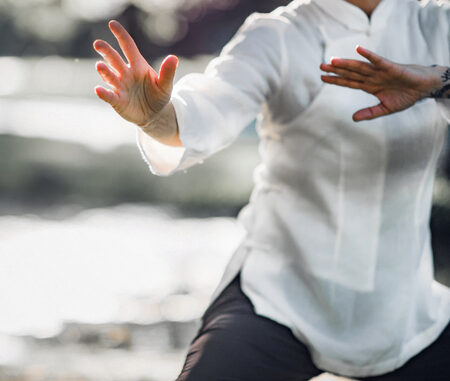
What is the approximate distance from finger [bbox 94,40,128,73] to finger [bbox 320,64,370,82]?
0.44 m

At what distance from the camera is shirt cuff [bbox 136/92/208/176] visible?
148cm

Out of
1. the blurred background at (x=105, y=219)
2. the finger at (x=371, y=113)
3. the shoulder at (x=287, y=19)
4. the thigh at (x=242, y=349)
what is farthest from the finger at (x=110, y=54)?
the blurred background at (x=105, y=219)

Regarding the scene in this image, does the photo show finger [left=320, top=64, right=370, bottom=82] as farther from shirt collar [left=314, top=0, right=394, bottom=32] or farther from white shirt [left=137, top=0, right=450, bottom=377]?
shirt collar [left=314, top=0, right=394, bottom=32]

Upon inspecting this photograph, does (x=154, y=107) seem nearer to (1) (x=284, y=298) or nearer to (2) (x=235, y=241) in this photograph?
(1) (x=284, y=298)

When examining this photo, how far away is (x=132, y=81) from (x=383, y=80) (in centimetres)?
56

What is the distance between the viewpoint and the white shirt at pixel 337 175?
1617 mm

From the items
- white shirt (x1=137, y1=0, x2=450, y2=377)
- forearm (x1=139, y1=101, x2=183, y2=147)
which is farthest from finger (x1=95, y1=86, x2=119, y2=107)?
white shirt (x1=137, y1=0, x2=450, y2=377)

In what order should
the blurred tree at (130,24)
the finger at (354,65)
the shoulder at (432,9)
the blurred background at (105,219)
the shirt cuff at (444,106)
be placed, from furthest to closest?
the blurred tree at (130,24), the blurred background at (105,219), the shoulder at (432,9), the shirt cuff at (444,106), the finger at (354,65)

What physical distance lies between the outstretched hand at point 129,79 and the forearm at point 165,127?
38 millimetres

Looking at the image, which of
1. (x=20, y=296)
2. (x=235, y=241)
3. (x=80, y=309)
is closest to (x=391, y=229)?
(x=80, y=309)

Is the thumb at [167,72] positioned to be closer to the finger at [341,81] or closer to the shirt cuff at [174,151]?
the shirt cuff at [174,151]

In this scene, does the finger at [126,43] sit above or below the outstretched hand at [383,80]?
above

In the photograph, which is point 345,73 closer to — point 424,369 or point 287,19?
point 287,19

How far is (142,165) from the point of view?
7766 millimetres
